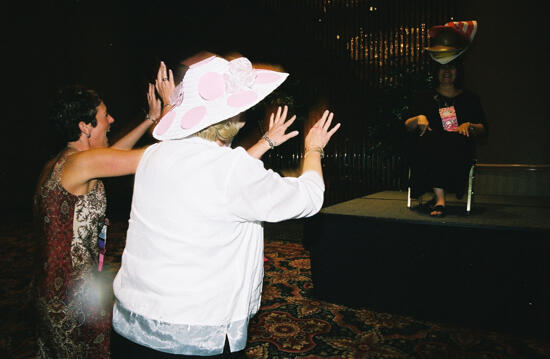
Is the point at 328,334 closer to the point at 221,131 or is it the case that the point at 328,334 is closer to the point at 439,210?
the point at 439,210

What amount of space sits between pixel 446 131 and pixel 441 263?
3.70 ft

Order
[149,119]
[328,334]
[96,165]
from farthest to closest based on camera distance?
[328,334], [149,119], [96,165]

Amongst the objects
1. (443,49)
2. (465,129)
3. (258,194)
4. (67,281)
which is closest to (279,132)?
(258,194)

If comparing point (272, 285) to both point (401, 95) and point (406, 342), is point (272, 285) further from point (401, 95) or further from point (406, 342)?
point (401, 95)

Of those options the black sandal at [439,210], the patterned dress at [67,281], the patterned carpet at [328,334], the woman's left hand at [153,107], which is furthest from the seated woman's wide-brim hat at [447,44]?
the patterned dress at [67,281]

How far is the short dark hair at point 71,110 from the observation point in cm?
145

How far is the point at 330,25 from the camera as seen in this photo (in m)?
6.41

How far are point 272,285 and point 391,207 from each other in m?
1.35

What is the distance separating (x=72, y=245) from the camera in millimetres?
1351

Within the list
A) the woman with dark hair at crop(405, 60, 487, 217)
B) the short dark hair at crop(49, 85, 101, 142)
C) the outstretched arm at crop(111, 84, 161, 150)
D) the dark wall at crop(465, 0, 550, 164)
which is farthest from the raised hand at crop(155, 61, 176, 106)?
the dark wall at crop(465, 0, 550, 164)

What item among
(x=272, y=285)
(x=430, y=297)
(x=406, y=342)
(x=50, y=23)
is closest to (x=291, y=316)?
(x=272, y=285)

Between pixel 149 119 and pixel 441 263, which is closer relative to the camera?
pixel 149 119

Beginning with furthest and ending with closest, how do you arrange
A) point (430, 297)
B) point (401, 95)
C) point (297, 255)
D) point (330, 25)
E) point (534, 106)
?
point (330, 25) < point (534, 106) < point (297, 255) < point (401, 95) < point (430, 297)

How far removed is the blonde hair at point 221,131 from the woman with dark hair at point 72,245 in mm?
386
